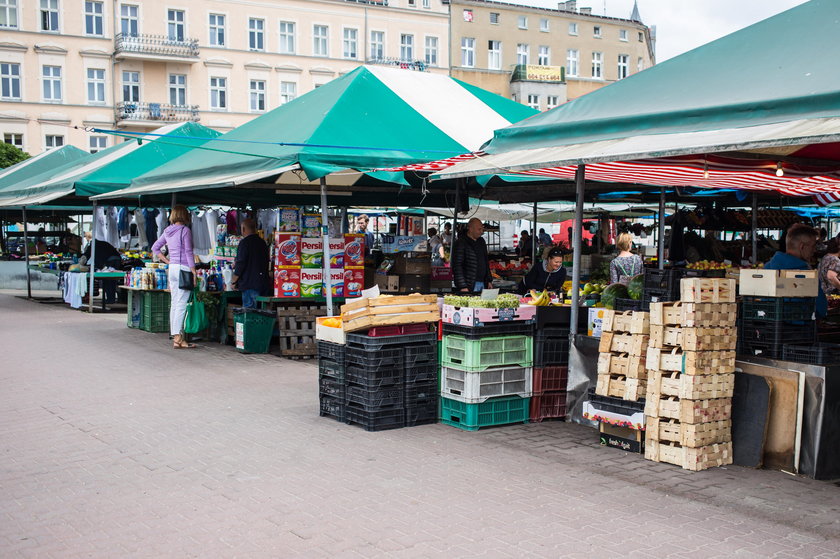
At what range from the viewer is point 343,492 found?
6016 millimetres

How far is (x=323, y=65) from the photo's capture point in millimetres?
52156

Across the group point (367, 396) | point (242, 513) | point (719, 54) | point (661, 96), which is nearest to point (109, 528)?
point (242, 513)

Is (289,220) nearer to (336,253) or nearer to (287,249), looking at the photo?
(287,249)

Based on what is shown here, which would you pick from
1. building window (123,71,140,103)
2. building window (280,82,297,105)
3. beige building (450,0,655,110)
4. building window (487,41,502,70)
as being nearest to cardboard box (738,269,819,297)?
building window (123,71,140,103)

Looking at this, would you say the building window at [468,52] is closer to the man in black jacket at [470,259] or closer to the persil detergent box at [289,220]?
the persil detergent box at [289,220]

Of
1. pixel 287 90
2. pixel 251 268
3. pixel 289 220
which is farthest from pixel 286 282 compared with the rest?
pixel 287 90

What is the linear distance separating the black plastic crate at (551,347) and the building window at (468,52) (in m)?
52.4

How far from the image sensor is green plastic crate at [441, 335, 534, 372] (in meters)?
7.71

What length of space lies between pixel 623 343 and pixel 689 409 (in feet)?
2.87

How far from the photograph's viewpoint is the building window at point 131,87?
48.0 meters

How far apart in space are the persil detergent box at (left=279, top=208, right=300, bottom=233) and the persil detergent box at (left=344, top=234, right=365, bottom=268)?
73 centimetres

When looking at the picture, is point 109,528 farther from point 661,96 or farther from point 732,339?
point 661,96

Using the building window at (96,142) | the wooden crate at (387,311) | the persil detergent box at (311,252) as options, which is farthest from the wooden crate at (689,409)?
the building window at (96,142)

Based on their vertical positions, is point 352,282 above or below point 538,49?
below
